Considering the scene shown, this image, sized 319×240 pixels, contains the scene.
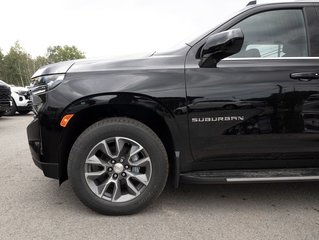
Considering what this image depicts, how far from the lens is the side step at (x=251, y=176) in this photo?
2996 millimetres

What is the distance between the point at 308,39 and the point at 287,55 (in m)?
0.23

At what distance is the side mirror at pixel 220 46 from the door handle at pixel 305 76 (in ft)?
1.79

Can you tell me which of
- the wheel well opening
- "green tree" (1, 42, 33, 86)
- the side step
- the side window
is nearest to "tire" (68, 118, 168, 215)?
the wheel well opening

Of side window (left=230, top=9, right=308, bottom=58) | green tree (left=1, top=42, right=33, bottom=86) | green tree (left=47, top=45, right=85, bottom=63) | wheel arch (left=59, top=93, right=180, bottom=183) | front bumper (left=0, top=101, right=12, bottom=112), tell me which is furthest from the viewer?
green tree (left=47, top=45, right=85, bottom=63)

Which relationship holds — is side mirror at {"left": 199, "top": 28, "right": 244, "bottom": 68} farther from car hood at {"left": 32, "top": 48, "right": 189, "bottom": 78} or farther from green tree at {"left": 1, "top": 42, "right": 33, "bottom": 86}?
green tree at {"left": 1, "top": 42, "right": 33, "bottom": 86}

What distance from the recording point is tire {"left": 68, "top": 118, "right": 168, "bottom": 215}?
299 cm

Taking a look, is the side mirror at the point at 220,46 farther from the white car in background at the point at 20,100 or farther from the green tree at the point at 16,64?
the green tree at the point at 16,64

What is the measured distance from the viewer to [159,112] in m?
3.00

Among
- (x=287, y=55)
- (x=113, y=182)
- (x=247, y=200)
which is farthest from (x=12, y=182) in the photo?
(x=287, y=55)

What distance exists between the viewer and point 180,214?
3156 millimetres

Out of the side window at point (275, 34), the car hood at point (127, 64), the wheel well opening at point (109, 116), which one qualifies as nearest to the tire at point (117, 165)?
the wheel well opening at point (109, 116)

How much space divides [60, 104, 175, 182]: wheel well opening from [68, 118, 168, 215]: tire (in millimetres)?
106

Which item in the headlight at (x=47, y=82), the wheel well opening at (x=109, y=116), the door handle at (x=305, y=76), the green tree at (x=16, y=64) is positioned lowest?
the green tree at (x=16, y=64)

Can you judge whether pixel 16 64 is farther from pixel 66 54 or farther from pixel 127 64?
pixel 127 64
